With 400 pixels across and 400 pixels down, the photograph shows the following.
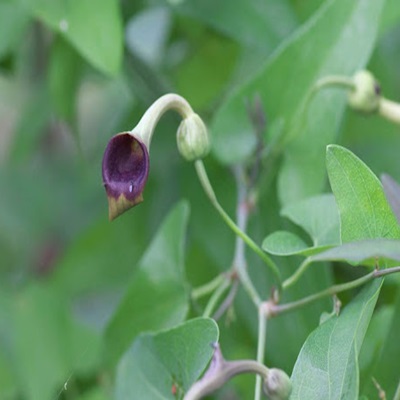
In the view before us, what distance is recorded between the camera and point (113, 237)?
132 cm

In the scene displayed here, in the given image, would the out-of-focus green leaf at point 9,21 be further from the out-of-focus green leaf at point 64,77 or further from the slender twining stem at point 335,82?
the slender twining stem at point 335,82

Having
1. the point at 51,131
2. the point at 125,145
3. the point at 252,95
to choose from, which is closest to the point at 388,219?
the point at 125,145

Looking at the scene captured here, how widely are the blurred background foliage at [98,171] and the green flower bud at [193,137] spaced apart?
21cm

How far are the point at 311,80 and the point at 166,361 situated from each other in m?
0.33

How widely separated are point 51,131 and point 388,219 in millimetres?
1142

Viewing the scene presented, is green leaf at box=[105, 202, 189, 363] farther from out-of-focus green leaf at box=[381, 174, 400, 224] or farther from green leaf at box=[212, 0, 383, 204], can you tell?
out-of-focus green leaf at box=[381, 174, 400, 224]

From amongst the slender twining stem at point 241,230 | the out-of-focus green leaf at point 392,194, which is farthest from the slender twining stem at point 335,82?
the out-of-focus green leaf at point 392,194

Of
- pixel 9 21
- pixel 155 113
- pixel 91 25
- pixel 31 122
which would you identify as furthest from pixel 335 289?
pixel 31 122

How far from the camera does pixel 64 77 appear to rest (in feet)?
3.65

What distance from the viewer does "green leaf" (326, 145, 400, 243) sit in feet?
1.96

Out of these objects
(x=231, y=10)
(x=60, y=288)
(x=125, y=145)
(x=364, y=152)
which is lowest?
(x=60, y=288)

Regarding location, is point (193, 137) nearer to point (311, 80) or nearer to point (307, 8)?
point (311, 80)

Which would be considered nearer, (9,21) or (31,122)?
(9,21)

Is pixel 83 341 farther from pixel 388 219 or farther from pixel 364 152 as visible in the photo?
pixel 388 219
